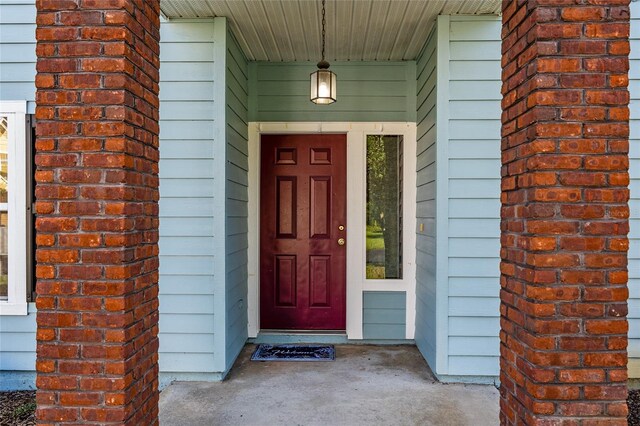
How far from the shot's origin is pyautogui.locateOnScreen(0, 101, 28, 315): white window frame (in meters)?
3.27

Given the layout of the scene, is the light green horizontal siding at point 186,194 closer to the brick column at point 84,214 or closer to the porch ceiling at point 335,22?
the porch ceiling at point 335,22

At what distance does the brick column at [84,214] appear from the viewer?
1.69 metres

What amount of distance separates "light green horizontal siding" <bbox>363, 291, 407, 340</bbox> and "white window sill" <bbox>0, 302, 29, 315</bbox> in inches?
110

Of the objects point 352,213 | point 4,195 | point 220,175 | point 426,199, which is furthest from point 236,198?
point 4,195

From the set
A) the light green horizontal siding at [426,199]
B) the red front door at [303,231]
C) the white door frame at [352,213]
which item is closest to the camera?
the light green horizontal siding at [426,199]

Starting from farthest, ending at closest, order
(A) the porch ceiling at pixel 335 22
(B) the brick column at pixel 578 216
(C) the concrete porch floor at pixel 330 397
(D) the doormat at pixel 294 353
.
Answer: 1. (D) the doormat at pixel 294 353
2. (A) the porch ceiling at pixel 335 22
3. (C) the concrete porch floor at pixel 330 397
4. (B) the brick column at pixel 578 216

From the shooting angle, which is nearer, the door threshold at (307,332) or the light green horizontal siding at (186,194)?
the light green horizontal siding at (186,194)

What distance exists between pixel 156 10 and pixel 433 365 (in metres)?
3.02

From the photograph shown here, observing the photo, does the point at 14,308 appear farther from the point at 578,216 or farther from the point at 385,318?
the point at 578,216

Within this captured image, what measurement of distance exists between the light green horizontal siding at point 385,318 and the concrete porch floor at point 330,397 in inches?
16.4

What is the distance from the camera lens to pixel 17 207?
328 cm

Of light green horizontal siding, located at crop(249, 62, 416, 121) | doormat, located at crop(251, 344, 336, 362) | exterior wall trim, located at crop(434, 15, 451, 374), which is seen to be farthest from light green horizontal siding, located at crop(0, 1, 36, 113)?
exterior wall trim, located at crop(434, 15, 451, 374)

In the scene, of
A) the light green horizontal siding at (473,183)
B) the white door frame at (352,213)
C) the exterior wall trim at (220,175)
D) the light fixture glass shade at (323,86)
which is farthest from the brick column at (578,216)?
the white door frame at (352,213)

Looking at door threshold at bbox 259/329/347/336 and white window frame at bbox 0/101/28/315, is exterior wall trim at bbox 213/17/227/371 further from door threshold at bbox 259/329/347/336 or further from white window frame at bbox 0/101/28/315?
white window frame at bbox 0/101/28/315
